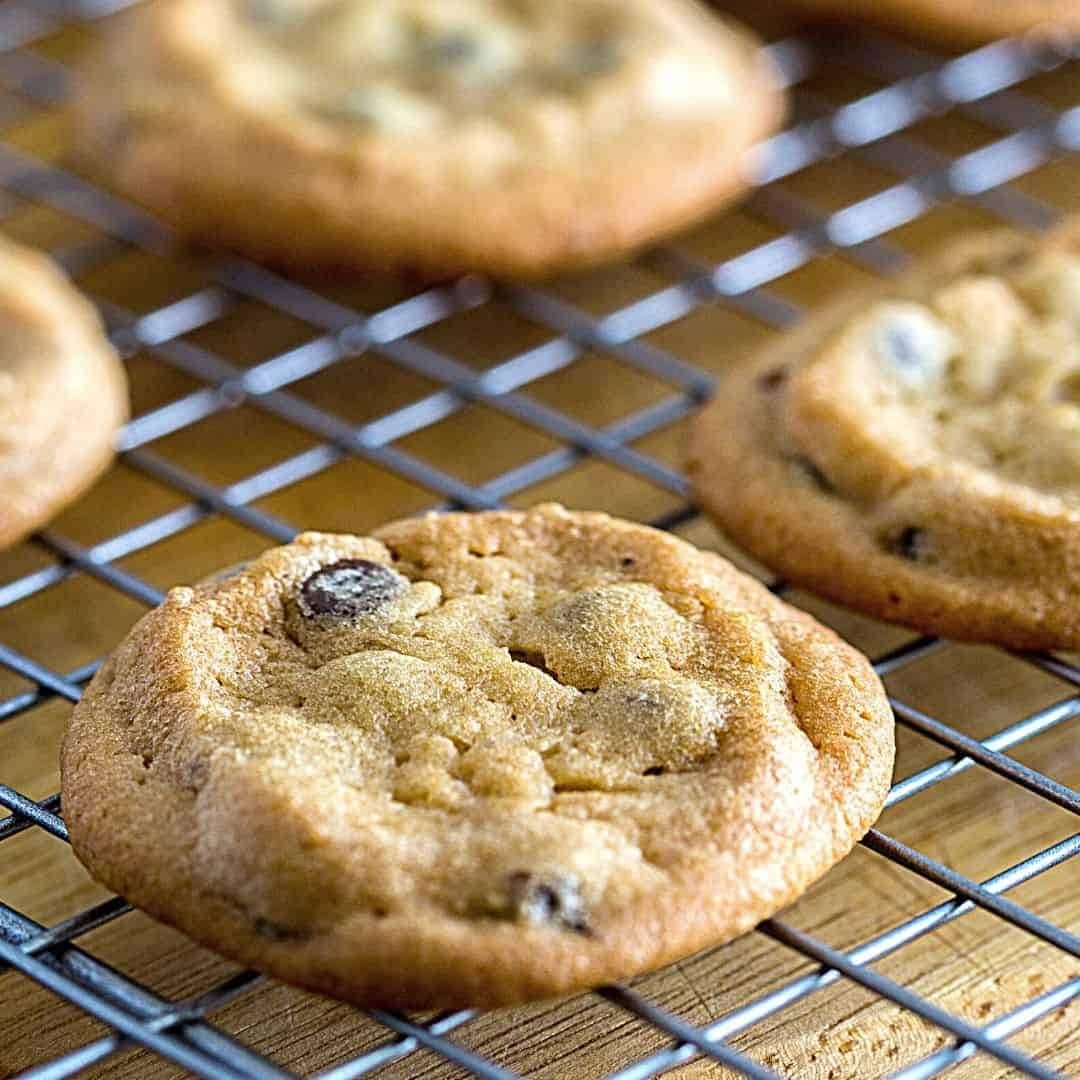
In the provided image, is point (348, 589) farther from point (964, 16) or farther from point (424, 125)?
point (964, 16)

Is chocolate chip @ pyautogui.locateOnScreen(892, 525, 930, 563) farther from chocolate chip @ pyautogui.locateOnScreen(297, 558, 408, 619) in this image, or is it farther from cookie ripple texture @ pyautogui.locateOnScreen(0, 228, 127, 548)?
cookie ripple texture @ pyautogui.locateOnScreen(0, 228, 127, 548)

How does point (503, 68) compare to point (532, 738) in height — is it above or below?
above

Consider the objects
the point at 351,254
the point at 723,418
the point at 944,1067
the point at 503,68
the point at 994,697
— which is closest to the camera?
the point at 944,1067

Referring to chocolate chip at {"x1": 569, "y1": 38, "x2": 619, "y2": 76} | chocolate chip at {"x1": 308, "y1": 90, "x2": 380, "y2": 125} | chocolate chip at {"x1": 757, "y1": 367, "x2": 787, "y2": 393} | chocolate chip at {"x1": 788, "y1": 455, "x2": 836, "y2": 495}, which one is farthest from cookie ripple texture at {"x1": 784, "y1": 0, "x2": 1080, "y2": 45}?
chocolate chip at {"x1": 788, "y1": 455, "x2": 836, "y2": 495}

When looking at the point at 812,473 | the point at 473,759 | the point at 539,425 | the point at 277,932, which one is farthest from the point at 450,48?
the point at 277,932

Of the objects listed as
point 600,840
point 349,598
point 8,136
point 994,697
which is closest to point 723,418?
point 994,697

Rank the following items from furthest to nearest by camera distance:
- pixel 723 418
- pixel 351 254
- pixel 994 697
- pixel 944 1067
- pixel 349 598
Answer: pixel 351 254
pixel 723 418
pixel 994 697
pixel 349 598
pixel 944 1067

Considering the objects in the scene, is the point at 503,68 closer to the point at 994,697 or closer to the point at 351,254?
the point at 351,254
